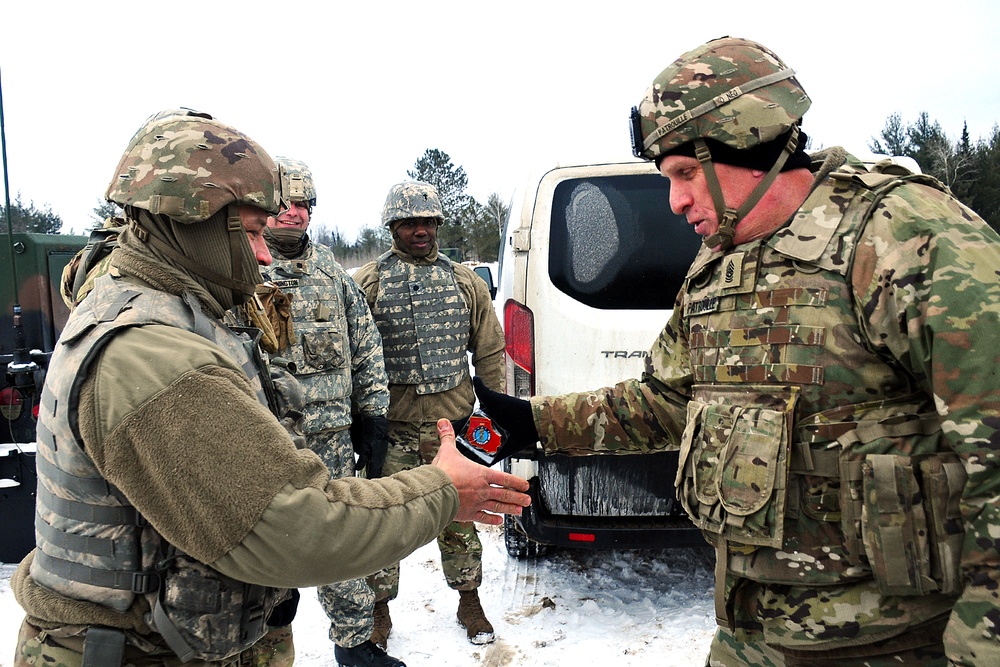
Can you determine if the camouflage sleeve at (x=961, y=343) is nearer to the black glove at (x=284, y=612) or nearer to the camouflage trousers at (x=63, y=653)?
the camouflage trousers at (x=63, y=653)

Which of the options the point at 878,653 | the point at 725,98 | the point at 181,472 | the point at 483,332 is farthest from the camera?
the point at 483,332

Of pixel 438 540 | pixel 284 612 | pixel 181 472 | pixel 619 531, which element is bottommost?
pixel 438 540

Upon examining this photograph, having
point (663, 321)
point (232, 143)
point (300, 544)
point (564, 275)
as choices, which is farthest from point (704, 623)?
point (232, 143)

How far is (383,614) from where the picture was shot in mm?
3941

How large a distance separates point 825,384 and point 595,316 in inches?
72.2

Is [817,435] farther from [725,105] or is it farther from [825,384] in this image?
[725,105]

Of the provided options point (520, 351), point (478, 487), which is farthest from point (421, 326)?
point (478, 487)

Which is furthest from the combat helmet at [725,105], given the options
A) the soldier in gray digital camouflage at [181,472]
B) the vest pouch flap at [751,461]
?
the soldier in gray digital camouflage at [181,472]

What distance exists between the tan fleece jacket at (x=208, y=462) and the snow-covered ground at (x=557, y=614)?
7.79 feet

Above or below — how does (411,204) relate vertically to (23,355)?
above

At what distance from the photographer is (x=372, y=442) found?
399 cm

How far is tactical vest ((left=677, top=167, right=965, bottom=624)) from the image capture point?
1.64 metres

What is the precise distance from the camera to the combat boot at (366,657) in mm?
3555

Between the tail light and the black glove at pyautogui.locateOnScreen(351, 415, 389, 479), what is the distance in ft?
2.59
